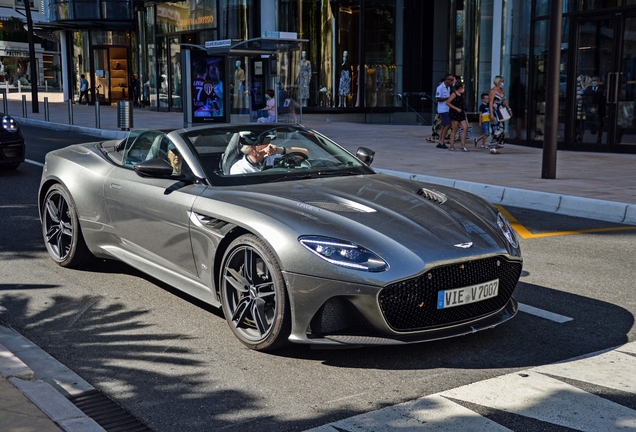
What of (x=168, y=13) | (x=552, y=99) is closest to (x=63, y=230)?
(x=552, y=99)

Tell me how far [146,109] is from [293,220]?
37650mm

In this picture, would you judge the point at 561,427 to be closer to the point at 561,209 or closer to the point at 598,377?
the point at 598,377

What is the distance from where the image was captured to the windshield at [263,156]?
5336 millimetres

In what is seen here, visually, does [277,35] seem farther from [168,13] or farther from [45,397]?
[45,397]

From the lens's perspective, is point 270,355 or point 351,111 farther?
point 351,111

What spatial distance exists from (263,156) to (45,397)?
95.6 inches

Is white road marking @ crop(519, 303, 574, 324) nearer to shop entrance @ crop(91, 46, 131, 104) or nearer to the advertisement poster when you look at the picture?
the advertisement poster

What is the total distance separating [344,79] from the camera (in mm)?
31172

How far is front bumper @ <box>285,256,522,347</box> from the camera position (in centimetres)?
408

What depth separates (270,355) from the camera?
4469mm

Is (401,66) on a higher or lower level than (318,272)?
higher

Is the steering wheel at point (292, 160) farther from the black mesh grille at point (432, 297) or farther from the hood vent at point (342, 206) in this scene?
the black mesh grille at point (432, 297)

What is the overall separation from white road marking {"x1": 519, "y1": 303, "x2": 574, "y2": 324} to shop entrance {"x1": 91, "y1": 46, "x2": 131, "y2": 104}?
41.9 m

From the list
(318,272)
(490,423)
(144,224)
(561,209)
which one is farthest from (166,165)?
(561,209)
